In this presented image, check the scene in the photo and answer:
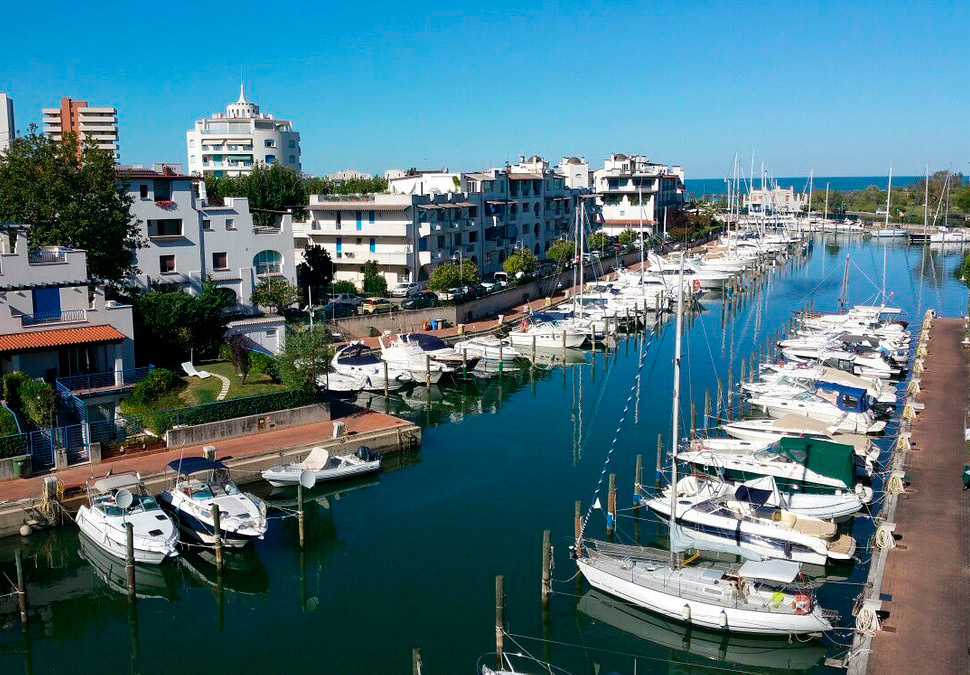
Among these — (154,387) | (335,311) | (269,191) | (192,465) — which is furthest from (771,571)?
(269,191)

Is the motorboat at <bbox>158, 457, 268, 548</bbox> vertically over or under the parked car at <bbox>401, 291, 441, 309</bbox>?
under

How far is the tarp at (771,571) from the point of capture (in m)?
28.2

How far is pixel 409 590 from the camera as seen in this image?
106 feet

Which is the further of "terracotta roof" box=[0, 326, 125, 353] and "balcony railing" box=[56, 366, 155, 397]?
"balcony railing" box=[56, 366, 155, 397]

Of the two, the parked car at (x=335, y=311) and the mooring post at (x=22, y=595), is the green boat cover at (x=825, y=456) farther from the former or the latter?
the parked car at (x=335, y=311)

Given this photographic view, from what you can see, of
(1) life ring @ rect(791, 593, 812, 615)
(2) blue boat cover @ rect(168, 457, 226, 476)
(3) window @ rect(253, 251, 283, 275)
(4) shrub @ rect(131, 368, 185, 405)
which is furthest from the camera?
(3) window @ rect(253, 251, 283, 275)

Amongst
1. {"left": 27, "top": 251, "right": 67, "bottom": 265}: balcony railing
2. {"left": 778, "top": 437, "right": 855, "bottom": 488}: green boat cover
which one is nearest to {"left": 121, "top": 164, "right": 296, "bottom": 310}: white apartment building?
{"left": 27, "top": 251, "right": 67, "bottom": 265}: balcony railing

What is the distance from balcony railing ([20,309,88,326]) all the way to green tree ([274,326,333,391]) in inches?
408

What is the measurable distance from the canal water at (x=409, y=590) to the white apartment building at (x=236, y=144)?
12132 centimetres

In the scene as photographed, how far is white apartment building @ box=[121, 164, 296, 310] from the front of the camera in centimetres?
6288

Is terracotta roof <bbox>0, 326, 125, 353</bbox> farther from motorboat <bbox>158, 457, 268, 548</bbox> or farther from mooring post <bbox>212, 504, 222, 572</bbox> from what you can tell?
mooring post <bbox>212, 504, 222, 572</bbox>

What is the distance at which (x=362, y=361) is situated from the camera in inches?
2467

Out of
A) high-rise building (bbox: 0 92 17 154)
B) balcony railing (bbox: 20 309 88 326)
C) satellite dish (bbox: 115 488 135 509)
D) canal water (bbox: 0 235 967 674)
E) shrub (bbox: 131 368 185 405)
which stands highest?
high-rise building (bbox: 0 92 17 154)

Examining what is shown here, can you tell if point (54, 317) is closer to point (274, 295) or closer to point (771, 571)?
point (274, 295)
